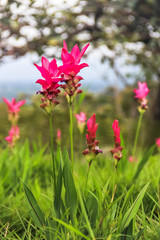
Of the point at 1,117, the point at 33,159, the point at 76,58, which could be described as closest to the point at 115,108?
the point at 1,117

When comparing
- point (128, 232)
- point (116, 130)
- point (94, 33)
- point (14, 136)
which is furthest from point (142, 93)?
point (94, 33)

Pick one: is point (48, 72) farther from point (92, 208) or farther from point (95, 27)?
point (95, 27)

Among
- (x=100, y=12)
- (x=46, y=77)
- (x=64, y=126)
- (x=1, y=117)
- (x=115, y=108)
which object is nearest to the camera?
(x=46, y=77)

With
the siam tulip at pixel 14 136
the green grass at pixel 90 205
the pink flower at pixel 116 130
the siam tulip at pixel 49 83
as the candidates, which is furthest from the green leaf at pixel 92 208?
the siam tulip at pixel 14 136

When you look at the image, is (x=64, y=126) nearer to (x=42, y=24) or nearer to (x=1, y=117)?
(x=1, y=117)

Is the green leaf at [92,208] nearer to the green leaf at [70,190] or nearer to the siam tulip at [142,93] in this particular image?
the green leaf at [70,190]

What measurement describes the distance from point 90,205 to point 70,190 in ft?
0.39

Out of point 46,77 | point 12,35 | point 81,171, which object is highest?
point 12,35

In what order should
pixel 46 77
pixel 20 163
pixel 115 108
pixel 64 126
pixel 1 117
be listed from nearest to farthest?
pixel 46 77
pixel 20 163
pixel 64 126
pixel 1 117
pixel 115 108

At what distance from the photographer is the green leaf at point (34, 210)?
4.93 ft

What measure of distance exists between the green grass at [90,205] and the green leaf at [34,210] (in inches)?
1.4

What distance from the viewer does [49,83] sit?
1.35m

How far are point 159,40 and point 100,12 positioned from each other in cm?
108

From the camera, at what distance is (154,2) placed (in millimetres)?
4887
